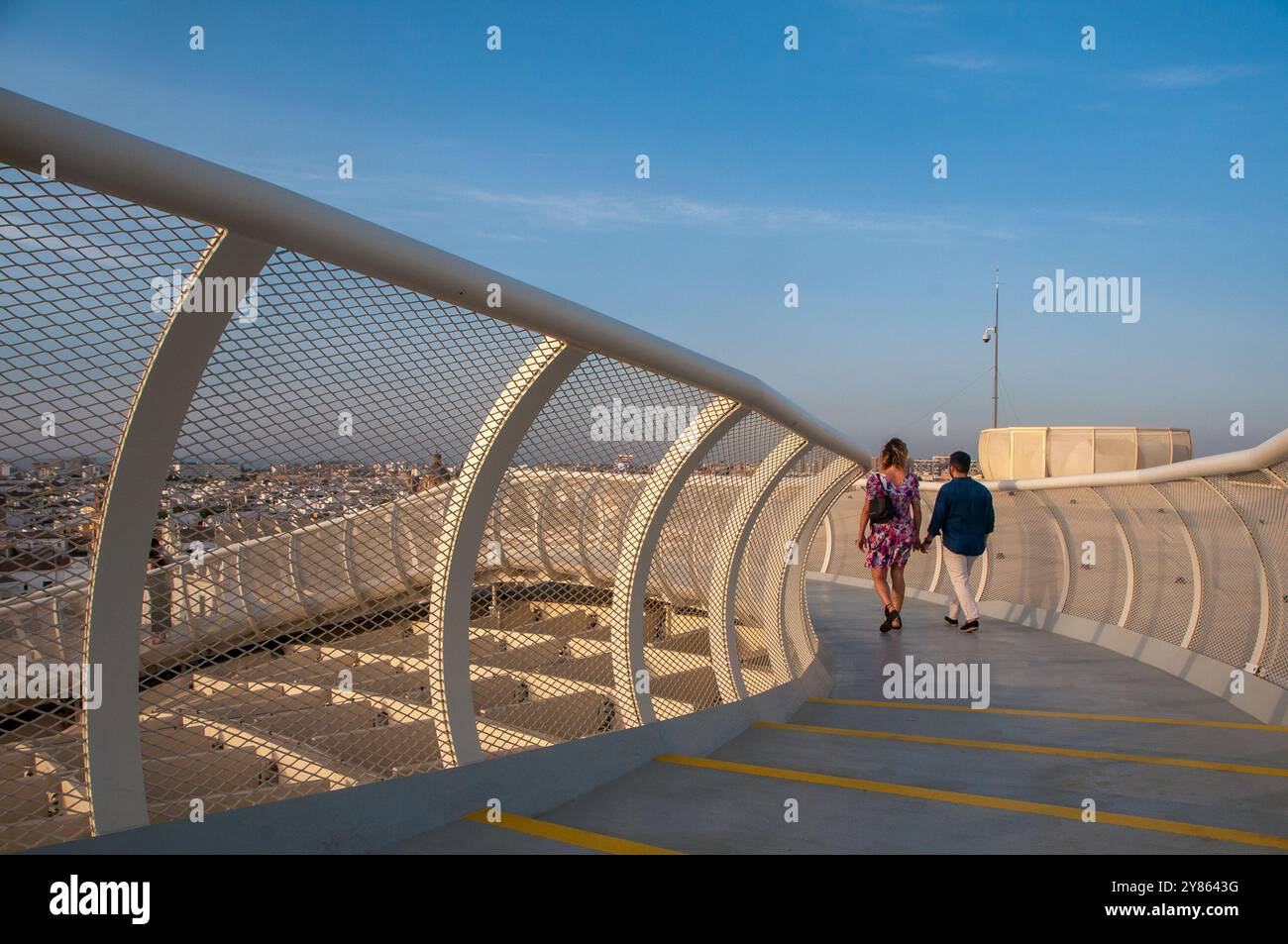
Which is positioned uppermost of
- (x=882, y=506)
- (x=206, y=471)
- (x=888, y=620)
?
(x=206, y=471)

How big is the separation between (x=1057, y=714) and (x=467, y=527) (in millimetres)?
4154

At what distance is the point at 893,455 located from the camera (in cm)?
845

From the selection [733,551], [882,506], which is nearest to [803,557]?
[882,506]

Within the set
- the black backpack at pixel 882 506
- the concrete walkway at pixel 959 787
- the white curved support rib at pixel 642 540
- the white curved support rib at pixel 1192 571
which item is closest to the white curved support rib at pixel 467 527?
the concrete walkway at pixel 959 787

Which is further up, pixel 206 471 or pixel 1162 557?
pixel 206 471

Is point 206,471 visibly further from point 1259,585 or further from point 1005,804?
point 1259,585

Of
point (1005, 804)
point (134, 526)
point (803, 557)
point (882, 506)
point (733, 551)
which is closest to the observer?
point (134, 526)

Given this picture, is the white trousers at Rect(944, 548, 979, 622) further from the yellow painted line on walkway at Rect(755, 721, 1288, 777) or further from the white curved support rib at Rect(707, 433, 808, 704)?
the white curved support rib at Rect(707, 433, 808, 704)

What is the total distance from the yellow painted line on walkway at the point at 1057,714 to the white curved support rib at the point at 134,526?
4.81m

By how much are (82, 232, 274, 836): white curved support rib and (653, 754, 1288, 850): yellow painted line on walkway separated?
2258mm

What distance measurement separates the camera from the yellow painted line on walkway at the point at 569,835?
2.57m

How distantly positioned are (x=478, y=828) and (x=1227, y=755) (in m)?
3.72

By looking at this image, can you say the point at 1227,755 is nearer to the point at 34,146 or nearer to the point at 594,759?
the point at 594,759
